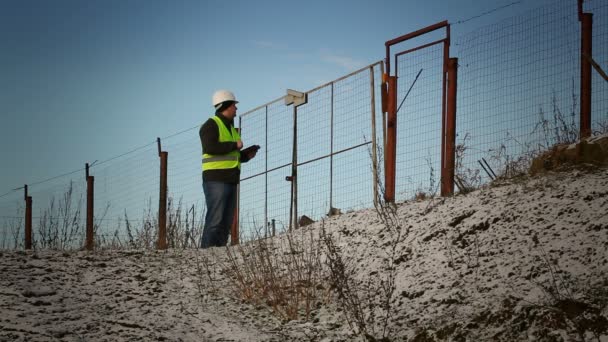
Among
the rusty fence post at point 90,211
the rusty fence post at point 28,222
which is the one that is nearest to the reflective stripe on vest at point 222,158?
the rusty fence post at point 90,211

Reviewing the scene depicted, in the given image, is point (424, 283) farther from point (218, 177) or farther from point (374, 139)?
point (218, 177)

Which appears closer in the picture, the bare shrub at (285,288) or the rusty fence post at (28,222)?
the bare shrub at (285,288)

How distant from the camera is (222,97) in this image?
25.4 ft

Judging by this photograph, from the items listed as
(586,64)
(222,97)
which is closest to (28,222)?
(222,97)

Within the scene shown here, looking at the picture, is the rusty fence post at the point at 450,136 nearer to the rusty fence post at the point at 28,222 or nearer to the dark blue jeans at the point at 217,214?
the dark blue jeans at the point at 217,214

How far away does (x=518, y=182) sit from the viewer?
588 cm

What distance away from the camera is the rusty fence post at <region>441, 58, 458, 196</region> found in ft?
20.6

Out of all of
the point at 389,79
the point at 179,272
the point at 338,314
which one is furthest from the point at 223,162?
the point at 338,314

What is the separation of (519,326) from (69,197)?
909cm

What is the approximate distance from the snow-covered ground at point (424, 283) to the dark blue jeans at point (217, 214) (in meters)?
0.85

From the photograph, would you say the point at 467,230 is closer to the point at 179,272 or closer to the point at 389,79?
the point at 389,79

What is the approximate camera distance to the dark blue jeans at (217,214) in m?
7.21

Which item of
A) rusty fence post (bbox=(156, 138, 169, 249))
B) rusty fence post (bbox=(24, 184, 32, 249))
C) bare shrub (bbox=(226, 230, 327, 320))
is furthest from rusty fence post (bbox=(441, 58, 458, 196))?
rusty fence post (bbox=(24, 184, 32, 249))

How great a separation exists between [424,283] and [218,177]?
327 centimetres
